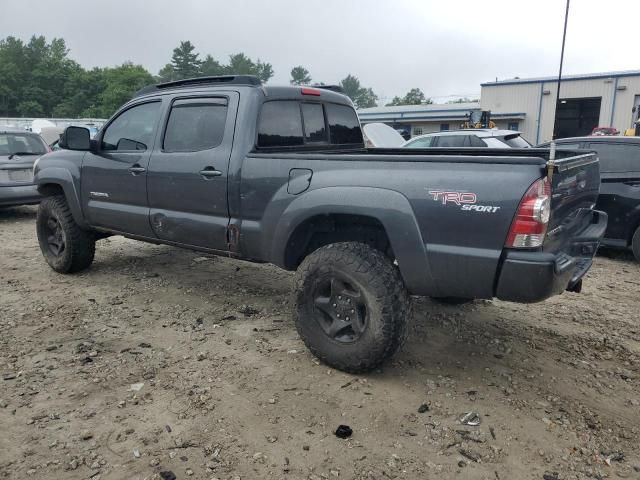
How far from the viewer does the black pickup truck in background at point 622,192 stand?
6.30 meters

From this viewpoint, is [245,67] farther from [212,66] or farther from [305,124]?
[305,124]

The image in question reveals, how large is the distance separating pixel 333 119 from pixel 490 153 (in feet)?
4.83

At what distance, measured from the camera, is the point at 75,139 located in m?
4.86

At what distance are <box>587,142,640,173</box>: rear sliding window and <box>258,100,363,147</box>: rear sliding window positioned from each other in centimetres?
352

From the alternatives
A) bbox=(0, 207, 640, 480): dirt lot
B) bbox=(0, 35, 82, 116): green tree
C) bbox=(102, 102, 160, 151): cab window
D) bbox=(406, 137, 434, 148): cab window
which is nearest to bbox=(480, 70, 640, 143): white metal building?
bbox=(406, 137, 434, 148): cab window

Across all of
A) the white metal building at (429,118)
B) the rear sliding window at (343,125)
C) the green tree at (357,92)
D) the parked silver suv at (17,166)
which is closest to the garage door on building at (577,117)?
the white metal building at (429,118)

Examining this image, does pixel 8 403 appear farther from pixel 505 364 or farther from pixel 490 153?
pixel 490 153

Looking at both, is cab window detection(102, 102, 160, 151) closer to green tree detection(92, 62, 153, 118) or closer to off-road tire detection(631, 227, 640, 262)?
off-road tire detection(631, 227, 640, 262)

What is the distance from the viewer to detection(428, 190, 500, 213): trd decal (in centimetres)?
Answer: 277

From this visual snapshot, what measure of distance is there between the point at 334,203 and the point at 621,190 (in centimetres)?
478

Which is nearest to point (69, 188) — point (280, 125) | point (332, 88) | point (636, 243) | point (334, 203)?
point (280, 125)

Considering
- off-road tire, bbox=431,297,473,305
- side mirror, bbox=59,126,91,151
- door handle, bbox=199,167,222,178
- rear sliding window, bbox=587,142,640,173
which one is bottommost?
off-road tire, bbox=431,297,473,305

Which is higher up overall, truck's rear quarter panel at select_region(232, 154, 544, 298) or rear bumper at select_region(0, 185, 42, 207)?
truck's rear quarter panel at select_region(232, 154, 544, 298)

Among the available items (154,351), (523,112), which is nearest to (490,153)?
(154,351)
